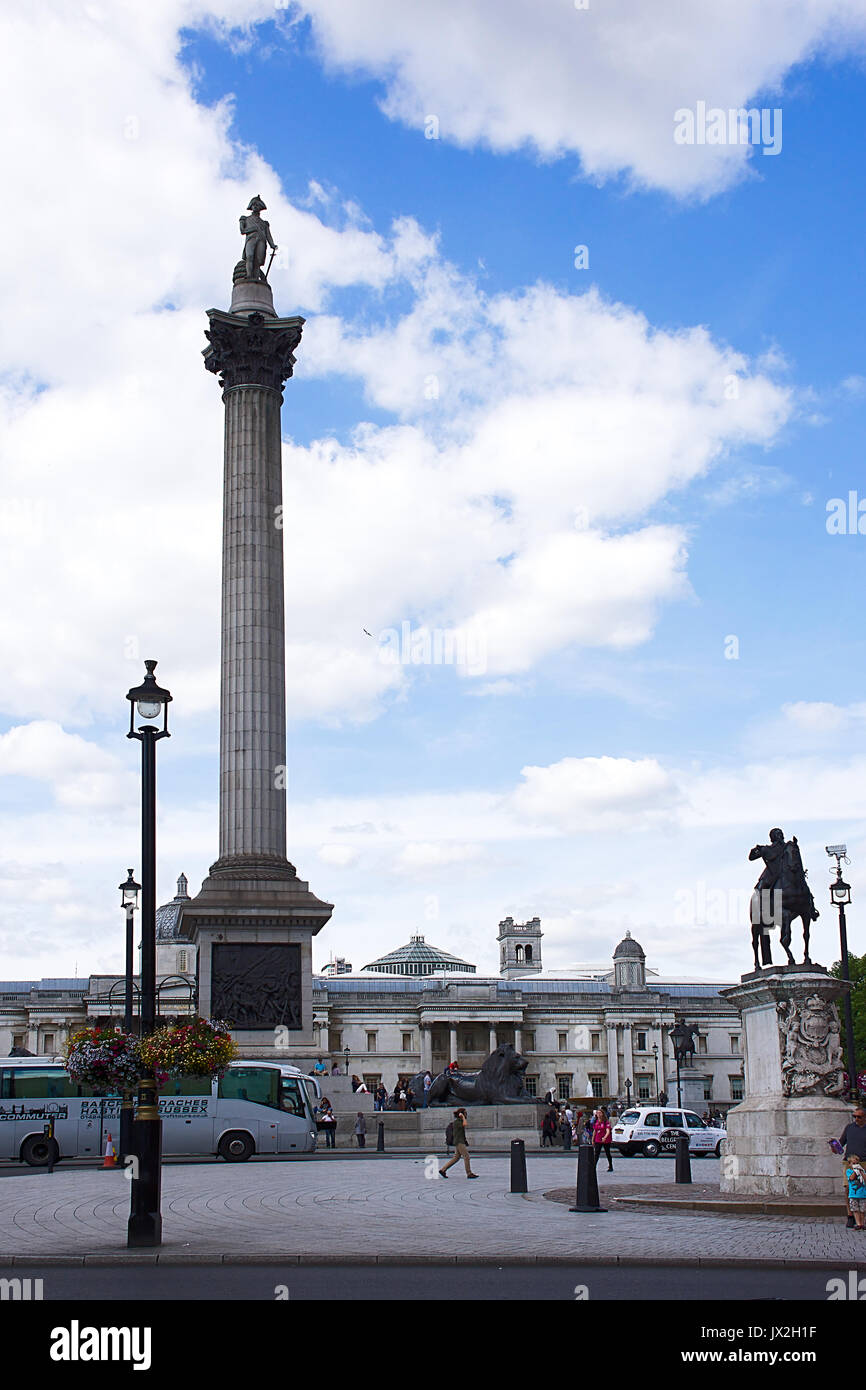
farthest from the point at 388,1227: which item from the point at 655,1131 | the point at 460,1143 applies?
the point at 655,1131

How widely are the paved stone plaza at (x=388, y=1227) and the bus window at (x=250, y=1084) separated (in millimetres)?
11809

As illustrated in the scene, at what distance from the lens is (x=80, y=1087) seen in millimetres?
42156

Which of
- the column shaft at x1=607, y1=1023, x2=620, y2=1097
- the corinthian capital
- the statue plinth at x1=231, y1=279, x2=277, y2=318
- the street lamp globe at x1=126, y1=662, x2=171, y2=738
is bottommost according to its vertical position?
the column shaft at x1=607, y1=1023, x2=620, y2=1097

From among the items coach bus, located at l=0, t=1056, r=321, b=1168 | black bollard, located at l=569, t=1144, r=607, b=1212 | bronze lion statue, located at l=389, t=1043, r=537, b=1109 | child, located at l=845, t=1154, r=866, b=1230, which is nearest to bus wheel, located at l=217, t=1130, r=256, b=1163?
coach bus, located at l=0, t=1056, r=321, b=1168

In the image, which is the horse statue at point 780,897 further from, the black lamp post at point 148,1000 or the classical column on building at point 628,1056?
the classical column on building at point 628,1056

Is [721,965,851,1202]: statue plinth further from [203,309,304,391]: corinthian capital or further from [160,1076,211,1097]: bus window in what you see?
[203,309,304,391]: corinthian capital

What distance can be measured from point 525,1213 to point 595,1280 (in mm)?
7671

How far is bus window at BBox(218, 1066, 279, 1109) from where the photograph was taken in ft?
138

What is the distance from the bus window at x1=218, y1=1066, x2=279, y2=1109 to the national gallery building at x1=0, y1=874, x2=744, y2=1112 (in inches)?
3072

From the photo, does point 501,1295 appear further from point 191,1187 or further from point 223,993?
point 223,993

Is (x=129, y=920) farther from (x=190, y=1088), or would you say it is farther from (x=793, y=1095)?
(x=793, y=1095)

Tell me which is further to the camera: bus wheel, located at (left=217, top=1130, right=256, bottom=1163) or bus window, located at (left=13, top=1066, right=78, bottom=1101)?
bus window, located at (left=13, top=1066, right=78, bottom=1101)
